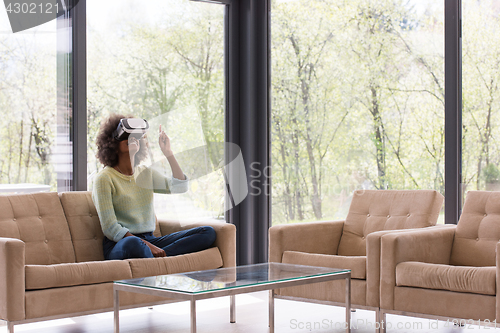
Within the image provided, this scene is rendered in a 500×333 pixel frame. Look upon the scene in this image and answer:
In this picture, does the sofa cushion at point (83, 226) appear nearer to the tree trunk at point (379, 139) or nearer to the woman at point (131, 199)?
the woman at point (131, 199)

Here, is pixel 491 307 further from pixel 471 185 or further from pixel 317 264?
pixel 471 185

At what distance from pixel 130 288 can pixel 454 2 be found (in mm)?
3001

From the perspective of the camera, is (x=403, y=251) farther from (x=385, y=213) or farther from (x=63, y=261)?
(x=63, y=261)

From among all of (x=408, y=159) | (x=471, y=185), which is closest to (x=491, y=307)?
(x=471, y=185)

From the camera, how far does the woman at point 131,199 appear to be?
3736mm

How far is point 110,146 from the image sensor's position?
13.1 ft

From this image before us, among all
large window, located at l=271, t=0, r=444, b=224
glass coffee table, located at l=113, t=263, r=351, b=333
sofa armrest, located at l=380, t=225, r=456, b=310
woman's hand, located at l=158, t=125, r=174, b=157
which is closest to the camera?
glass coffee table, located at l=113, t=263, r=351, b=333

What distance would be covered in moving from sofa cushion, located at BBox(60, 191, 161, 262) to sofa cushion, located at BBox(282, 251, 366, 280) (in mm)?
1197

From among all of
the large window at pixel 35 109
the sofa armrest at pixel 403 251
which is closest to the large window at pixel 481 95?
the sofa armrest at pixel 403 251

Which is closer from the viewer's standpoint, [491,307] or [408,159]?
[491,307]

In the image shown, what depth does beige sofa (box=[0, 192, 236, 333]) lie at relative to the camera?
119 inches

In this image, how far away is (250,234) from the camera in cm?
546

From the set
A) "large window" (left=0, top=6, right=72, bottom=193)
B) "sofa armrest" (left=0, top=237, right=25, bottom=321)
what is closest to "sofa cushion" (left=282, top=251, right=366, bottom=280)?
"sofa armrest" (left=0, top=237, right=25, bottom=321)

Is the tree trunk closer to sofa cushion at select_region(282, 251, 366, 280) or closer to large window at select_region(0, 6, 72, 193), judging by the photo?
sofa cushion at select_region(282, 251, 366, 280)
